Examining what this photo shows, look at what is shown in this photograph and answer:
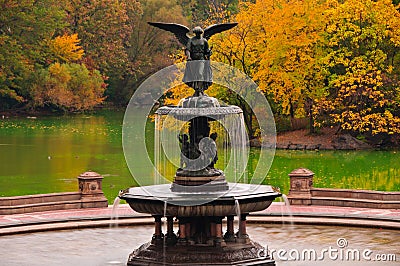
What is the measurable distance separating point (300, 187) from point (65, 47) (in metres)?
61.6

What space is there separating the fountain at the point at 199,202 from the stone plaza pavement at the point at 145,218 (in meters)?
4.65

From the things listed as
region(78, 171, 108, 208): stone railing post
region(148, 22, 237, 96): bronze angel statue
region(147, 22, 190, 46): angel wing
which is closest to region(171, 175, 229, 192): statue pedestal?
region(148, 22, 237, 96): bronze angel statue

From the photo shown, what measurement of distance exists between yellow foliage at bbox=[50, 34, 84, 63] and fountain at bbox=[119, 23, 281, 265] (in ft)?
222

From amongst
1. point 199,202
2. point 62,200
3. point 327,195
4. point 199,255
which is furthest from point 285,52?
point 199,202

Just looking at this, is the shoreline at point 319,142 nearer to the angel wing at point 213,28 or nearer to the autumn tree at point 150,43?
the angel wing at point 213,28

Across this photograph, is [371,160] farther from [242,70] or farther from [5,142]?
[5,142]

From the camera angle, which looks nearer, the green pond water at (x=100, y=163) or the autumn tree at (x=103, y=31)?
the green pond water at (x=100, y=163)

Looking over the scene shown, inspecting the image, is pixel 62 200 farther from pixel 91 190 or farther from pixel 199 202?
pixel 199 202

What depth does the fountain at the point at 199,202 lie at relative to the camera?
1964 cm

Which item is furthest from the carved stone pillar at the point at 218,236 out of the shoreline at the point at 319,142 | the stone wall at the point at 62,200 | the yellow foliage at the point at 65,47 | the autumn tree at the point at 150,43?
the autumn tree at the point at 150,43

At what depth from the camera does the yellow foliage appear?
287 feet

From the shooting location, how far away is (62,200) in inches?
1119

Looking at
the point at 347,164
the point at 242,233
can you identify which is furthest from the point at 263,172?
the point at 242,233

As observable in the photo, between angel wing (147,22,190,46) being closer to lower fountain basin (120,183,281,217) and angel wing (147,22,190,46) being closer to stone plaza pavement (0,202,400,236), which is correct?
lower fountain basin (120,183,281,217)
